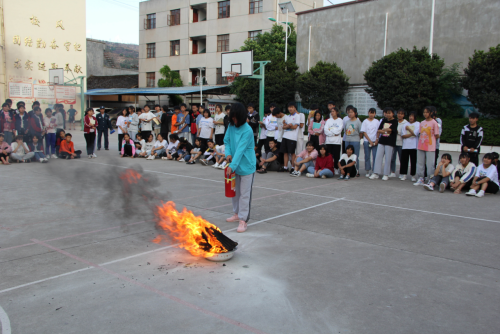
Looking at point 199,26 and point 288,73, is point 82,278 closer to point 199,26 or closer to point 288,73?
point 288,73

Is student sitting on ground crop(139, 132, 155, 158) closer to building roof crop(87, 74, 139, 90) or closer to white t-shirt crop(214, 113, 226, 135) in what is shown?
white t-shirt crop(214, 113, 226, 135)

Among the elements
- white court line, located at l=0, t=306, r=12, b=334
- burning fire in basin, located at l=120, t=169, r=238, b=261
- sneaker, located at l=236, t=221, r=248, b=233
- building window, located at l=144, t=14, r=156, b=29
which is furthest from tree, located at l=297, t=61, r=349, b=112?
building window, located at l=144, t=14, r=156, b=29

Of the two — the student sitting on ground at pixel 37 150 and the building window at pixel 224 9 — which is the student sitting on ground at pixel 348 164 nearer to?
the student sitting on ground at pixel 37 150

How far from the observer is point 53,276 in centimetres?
406

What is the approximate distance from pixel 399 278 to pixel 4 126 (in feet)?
43.3

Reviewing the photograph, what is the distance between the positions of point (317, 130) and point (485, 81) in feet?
38.1

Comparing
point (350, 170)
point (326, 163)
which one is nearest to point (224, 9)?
point (326, 163)

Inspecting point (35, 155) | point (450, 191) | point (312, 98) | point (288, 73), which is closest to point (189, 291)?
point (450, 191)

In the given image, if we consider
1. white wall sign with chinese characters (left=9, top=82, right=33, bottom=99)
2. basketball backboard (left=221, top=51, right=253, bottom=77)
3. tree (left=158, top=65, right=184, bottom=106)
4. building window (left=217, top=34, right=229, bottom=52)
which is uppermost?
building window (left=217, top=34, right=229, bottom=52)

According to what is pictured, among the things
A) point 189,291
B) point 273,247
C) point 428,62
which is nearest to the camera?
point 189,291

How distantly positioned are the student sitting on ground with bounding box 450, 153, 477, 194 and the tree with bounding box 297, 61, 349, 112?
17.2 m

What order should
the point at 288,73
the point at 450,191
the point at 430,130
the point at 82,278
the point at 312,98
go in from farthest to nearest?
the point at 288,73, the point at 312,98, the point at 430,130, the point at 450,191, the point at 82,278

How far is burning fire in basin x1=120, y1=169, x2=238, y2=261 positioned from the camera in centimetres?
442

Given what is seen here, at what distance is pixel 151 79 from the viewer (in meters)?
47.0
